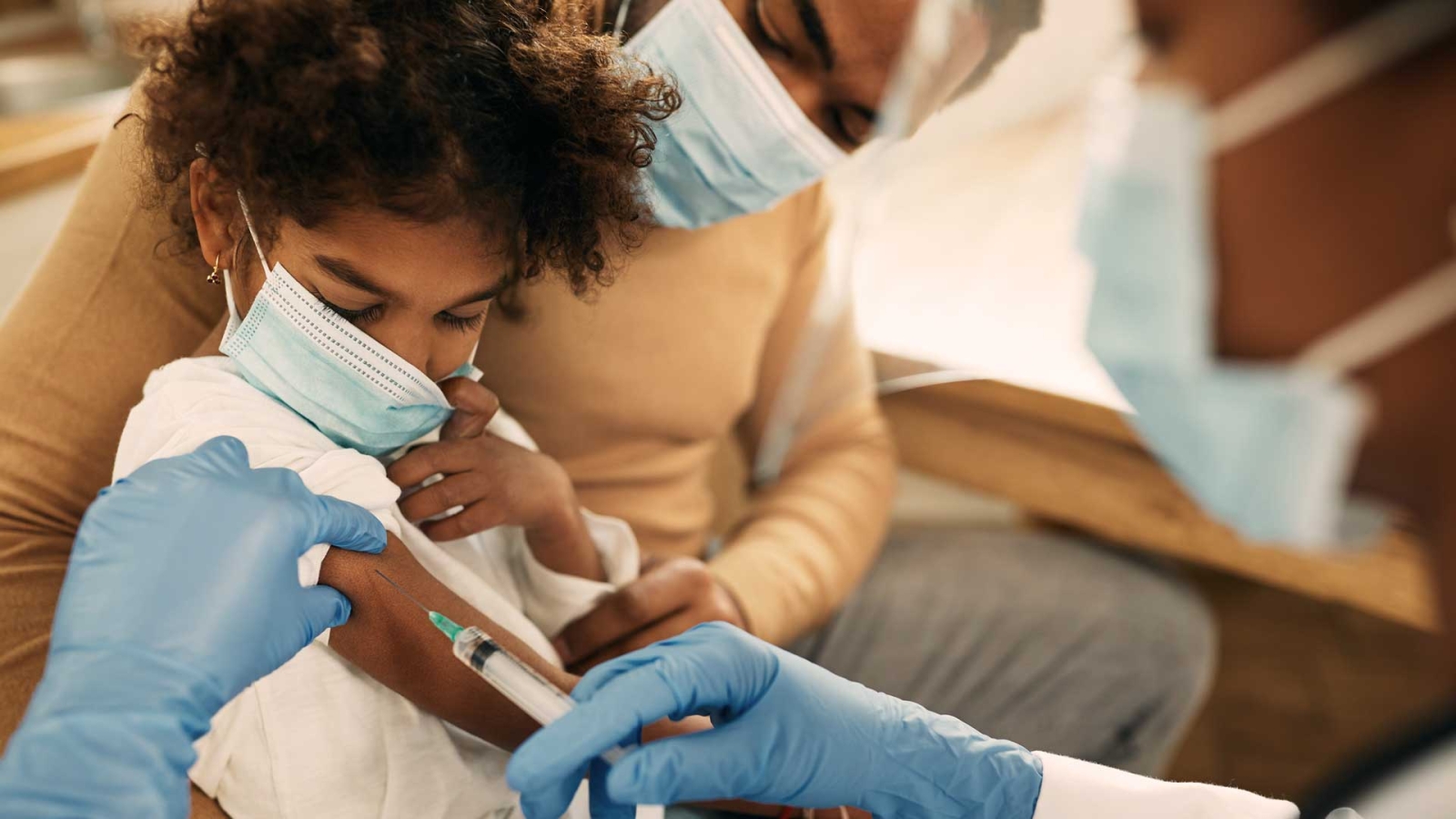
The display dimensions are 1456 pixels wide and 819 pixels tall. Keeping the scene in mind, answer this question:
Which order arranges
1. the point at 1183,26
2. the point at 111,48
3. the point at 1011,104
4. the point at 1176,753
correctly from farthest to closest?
the point at 111,48 → the point at 1176,753 → the point at 1011,104 → the point at 1183,26

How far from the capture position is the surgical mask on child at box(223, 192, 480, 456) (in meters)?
0.72

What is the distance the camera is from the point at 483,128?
27.7 inches

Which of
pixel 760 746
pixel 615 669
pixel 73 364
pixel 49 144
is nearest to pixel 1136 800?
pixel 760 746

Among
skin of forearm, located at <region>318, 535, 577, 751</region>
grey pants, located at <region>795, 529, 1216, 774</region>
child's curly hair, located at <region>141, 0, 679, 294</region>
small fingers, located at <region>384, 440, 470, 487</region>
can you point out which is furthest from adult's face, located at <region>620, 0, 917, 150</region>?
grey pants, located at <region>795, 529, 1216, 774</region>

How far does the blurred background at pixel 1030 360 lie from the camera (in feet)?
2.41

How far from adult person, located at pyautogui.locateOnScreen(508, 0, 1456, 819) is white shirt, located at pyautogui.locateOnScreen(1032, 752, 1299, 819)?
22 cm

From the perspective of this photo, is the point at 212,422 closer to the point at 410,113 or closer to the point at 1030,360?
the point at 410,113

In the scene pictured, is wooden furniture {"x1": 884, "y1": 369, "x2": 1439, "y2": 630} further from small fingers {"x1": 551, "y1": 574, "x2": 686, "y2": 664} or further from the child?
the child

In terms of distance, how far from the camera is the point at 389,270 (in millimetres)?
714

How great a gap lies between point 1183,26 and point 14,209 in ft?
5.08

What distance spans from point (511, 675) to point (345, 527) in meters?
0.15

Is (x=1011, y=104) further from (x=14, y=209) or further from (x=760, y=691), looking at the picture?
(x=14, y=209)

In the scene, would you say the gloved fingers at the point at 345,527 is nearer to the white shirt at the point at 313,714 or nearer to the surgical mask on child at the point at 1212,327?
the white shirt at the point at 313,714

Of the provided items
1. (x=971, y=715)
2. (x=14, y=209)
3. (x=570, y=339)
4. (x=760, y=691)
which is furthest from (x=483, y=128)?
(x=14, y=209)
